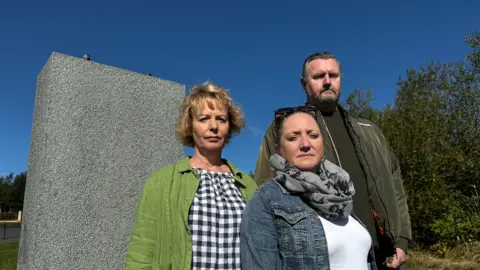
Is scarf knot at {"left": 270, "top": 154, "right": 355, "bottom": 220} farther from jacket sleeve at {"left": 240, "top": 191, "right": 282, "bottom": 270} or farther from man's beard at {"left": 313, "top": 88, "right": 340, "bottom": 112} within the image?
man's beard at {"left": 313, "top": 88, "right": 340, "bottom": 112}

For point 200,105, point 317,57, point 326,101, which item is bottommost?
point 200,105

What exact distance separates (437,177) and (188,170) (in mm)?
11498

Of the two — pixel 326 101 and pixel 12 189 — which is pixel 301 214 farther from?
pixel 12 189

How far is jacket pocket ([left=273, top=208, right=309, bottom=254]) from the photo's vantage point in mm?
1594

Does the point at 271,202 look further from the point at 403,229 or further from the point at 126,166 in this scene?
the point at 126,166

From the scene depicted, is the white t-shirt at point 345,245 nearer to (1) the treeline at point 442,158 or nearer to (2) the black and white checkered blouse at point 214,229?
(2) the black and white checkered blouse at point 214,229

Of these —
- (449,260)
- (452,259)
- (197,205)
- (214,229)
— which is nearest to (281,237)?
(214,229)

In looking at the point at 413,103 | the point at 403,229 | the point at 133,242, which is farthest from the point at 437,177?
the point at 133,242

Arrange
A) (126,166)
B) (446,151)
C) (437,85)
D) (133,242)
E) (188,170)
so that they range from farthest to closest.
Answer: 1. (437,85)
2. (446,151)
3. (126,166)
4. (188,170)
5. (133,242)

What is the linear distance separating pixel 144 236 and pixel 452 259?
32.4ft

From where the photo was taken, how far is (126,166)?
10.4 feet

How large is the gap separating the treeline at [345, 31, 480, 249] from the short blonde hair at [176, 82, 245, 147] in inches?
402

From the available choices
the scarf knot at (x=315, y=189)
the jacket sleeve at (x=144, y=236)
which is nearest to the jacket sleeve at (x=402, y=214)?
the scarf knot at (x=315, y=189)

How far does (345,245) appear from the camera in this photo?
5.54 ft
